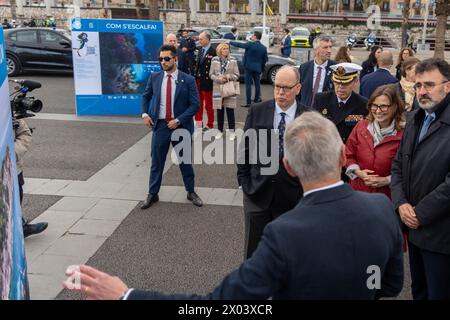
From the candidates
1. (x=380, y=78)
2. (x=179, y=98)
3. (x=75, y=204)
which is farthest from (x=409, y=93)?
(x=75, y=204)

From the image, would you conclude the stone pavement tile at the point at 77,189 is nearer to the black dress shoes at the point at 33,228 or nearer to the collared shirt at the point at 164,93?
the black dress shoes at the point at 33,228

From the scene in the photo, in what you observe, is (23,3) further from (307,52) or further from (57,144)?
(57,144)

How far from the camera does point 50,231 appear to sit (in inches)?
212

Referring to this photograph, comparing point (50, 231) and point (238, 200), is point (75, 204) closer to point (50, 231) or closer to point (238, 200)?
point (50, 231)

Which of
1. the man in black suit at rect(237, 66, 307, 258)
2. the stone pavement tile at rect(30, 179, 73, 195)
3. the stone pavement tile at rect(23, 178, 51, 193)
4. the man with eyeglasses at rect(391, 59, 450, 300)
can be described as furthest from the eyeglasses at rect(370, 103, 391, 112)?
the stone pavement tile at rect(23, 178, 51, 193)

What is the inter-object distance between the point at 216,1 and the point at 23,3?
2761 cm

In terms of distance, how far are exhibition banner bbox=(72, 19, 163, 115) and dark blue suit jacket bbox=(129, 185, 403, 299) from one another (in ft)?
31.8

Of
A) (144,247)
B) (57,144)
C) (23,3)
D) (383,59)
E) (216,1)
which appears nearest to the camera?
(144,247)

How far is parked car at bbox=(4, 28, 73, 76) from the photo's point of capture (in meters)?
15.9

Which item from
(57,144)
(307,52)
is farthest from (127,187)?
(307,52)

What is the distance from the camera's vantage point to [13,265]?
2463 millimetres

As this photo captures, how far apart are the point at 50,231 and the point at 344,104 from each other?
137 inches
